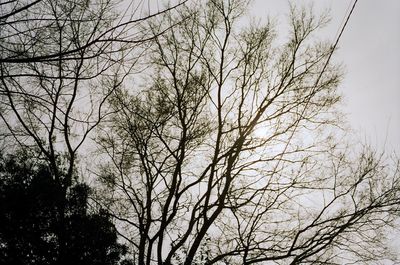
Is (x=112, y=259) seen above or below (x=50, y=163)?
below

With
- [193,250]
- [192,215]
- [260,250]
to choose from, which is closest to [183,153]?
[192,215]

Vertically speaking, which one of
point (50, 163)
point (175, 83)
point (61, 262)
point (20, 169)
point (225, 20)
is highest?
point (225, 20)

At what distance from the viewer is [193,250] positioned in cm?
795

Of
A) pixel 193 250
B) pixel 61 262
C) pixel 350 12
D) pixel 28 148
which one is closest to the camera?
pixel 350 12

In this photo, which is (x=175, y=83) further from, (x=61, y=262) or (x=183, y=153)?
(x=61, y=262)

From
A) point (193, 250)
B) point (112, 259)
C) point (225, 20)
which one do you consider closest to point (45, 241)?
point (112, 259)

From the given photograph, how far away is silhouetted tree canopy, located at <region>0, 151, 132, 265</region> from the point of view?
722 centimetres

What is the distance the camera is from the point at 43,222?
764 centimetres

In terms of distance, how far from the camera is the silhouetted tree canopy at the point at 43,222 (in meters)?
7.22

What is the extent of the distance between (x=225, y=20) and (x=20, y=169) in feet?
22.3

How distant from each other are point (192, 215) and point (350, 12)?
250 inches

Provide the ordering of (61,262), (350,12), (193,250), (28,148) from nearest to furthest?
(350,12), (61,262), (193,250), (28,148)

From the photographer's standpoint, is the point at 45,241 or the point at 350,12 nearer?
the point at 350,12

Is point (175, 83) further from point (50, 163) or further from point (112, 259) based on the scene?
point (112, 259)
